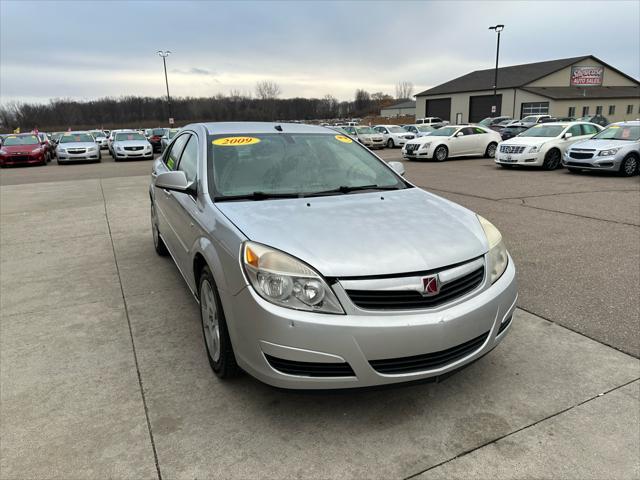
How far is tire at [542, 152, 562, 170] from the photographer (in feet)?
49.7

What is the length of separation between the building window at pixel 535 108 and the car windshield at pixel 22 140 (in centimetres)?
4910

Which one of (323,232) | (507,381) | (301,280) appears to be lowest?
(507,381)

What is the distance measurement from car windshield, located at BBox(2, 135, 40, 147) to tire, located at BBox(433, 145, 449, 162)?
61.6 ft

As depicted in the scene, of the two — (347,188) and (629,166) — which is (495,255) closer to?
(347,188)

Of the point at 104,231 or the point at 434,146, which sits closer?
the point at 104,231

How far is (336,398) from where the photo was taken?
2.87 metres

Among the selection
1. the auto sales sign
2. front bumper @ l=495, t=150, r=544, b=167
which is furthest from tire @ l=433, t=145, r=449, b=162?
the auto sales sign

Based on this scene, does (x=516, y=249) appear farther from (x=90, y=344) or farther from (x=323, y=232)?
(x=90, y=344)

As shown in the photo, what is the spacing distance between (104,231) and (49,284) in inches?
105

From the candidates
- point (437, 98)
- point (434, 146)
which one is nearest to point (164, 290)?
point (434, 146)

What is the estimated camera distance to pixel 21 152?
21078 millimetres

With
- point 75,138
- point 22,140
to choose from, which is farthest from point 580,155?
point 22,140

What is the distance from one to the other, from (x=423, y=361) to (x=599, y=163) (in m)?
13.4

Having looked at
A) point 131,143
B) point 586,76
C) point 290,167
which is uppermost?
point 586,76
